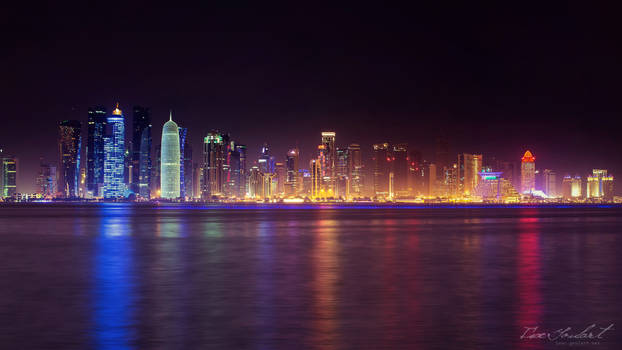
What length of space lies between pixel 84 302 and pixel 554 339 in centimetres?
1367

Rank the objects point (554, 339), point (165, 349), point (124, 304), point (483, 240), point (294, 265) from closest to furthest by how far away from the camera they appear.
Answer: point (165, 349) < point (554, 339) < point (124, 304) < point (294, 265) < point (483, 240)

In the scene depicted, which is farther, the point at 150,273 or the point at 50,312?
the point at 150,273

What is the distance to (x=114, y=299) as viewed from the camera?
19.3 meters

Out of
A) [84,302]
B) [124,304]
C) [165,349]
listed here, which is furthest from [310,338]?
[84,302]

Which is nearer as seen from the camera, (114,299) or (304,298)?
(114,299)

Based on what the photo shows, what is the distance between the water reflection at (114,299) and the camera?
13672 millimetres

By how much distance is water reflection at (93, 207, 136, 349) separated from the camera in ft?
44.9

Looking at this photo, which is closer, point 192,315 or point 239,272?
point 192,315

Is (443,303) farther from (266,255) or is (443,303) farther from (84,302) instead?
(266,255)

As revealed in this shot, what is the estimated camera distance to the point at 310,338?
44.8 feet

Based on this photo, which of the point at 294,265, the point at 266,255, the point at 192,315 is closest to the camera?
the point at 192,315

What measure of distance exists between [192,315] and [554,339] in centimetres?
927

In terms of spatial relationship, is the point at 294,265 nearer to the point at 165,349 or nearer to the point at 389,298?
the point at 389,298

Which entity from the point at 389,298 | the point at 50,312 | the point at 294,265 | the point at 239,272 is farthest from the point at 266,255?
the point at 50,312
